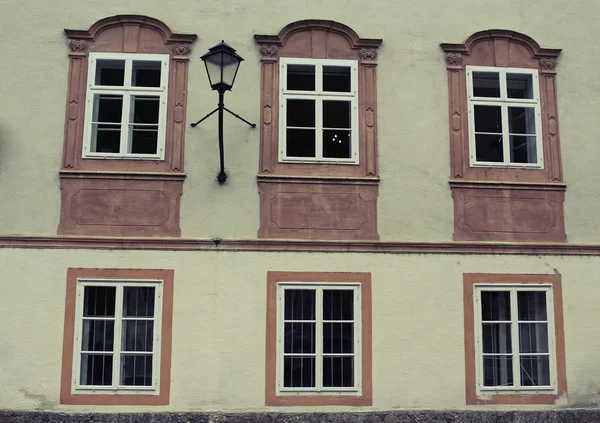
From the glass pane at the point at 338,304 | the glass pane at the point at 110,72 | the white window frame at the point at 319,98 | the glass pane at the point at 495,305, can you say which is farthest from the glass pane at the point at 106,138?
the glass pane at the point at 495,305

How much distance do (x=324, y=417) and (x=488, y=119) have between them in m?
5.04

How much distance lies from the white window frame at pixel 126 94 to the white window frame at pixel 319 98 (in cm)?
170

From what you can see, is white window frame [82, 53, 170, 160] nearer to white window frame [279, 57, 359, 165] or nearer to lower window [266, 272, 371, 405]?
white window frame [279, 57, 359, 165]

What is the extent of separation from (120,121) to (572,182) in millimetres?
6755

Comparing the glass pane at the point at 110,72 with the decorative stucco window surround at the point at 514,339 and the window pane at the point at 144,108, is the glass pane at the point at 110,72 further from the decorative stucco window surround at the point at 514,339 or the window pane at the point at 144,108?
the decorative stucco window surround at the point at 514,339

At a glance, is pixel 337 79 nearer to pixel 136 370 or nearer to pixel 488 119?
pixel 488 119

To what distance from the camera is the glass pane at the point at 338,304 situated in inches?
424

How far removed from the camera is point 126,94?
36.2 feet

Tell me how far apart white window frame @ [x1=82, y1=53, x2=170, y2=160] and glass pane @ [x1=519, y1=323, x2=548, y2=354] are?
5.79 meters

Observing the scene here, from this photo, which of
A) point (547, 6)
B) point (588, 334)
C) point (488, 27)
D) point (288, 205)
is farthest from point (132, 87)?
point (588, 334)

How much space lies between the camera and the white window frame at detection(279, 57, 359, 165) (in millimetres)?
11055

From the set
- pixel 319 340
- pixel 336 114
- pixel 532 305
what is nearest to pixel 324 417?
pixel 319 340

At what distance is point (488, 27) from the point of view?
11664mm

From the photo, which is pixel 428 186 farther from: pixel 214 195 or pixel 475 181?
pixel 214 195
